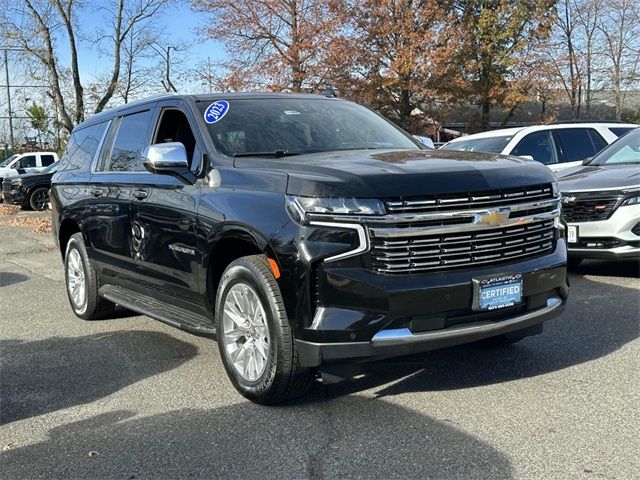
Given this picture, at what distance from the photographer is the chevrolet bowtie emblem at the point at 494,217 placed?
3.69m

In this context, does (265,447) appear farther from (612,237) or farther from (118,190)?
(612,237)

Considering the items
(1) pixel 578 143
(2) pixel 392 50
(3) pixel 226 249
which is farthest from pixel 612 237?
(2) pixel 392 50

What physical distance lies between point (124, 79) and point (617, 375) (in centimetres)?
2726

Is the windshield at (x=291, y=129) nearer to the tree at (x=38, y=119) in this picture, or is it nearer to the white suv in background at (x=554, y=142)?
the white suv in background at (x=554, y=142)

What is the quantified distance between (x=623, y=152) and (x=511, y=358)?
4682 mm

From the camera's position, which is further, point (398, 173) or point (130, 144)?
point (130, 144)

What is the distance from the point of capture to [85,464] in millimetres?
3318

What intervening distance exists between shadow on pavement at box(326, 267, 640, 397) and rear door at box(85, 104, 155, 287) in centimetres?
224

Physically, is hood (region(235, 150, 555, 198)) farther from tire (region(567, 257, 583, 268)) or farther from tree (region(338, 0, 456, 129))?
tree (region(338, 0, 456, 129))

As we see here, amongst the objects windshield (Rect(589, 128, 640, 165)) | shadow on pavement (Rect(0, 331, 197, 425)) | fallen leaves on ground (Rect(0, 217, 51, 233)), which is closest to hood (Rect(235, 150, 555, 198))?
shadow on pavement (Rect(0, 331, 197, 425))

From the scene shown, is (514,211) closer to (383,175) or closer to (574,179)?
(383,175)

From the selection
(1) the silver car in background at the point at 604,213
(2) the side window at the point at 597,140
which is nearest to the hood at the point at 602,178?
(1) the silver car in background at the point at 604,213

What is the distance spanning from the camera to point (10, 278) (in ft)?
30.2

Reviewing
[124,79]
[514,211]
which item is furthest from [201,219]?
[124,79]
